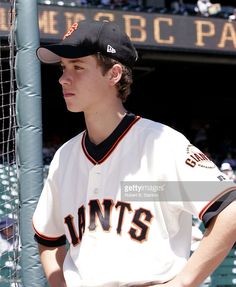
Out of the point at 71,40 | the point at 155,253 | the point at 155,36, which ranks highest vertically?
the point at 71,40

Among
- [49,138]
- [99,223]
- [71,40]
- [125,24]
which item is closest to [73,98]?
[71,40]

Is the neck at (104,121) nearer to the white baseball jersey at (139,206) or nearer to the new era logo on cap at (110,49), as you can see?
the white baseball jersey at (139,206)

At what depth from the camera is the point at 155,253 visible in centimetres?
173

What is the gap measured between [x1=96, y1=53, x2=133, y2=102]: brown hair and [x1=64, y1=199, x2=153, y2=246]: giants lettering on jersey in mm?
337

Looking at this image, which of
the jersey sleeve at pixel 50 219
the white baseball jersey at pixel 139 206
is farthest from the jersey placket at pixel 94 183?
the jersey sleeve at pixel 50 219

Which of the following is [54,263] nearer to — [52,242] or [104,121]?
[52,242]

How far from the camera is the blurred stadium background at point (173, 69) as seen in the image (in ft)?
37.4

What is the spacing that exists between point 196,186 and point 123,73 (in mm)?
417

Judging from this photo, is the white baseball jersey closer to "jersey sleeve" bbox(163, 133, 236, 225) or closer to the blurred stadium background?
"jersey sleeve" bbox(163, 133, 236, 225)

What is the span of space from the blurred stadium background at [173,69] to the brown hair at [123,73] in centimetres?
271

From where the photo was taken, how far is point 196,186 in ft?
5.62

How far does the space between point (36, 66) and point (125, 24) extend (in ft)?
30.9

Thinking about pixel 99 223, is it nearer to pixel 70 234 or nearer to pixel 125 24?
pixel 70 234

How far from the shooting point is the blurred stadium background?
37.4ft
